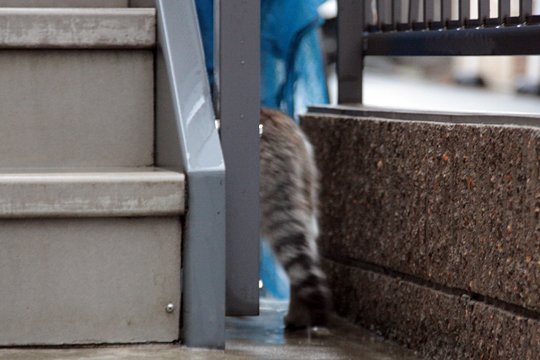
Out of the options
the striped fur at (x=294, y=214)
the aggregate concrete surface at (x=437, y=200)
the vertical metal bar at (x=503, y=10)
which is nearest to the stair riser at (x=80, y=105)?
the striped fur at (x=294, y=214)

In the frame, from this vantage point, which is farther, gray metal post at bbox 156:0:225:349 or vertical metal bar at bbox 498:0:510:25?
vertical metal bar at bbox 498:0:510:25

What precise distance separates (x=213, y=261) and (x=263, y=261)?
7.49 feet

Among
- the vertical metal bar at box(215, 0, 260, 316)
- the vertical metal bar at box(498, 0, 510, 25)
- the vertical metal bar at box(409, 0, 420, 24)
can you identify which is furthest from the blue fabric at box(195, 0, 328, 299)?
the vertical metal bar at box(498, 0, 510, 25)

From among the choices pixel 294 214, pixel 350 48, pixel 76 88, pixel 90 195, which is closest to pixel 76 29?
pixel 76 88

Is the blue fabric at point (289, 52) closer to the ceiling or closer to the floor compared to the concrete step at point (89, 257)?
closer to the ceiling

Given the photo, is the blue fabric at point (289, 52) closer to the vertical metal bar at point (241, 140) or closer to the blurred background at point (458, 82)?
the vertical metal bar at point (241, 140)

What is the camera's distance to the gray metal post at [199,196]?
143 inches

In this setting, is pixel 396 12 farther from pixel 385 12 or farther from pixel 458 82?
pixel 458 82

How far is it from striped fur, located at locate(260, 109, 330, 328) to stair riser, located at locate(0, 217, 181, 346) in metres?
0.95

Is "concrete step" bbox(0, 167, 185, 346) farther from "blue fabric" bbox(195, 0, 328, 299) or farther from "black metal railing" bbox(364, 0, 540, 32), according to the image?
"blue fabric" bbox(195, 0, 328, 299)

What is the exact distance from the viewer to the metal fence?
12.6ft

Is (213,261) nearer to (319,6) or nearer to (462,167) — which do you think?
(462,167)

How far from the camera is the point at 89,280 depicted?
143 inches

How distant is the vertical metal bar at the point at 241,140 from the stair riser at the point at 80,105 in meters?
0.35
